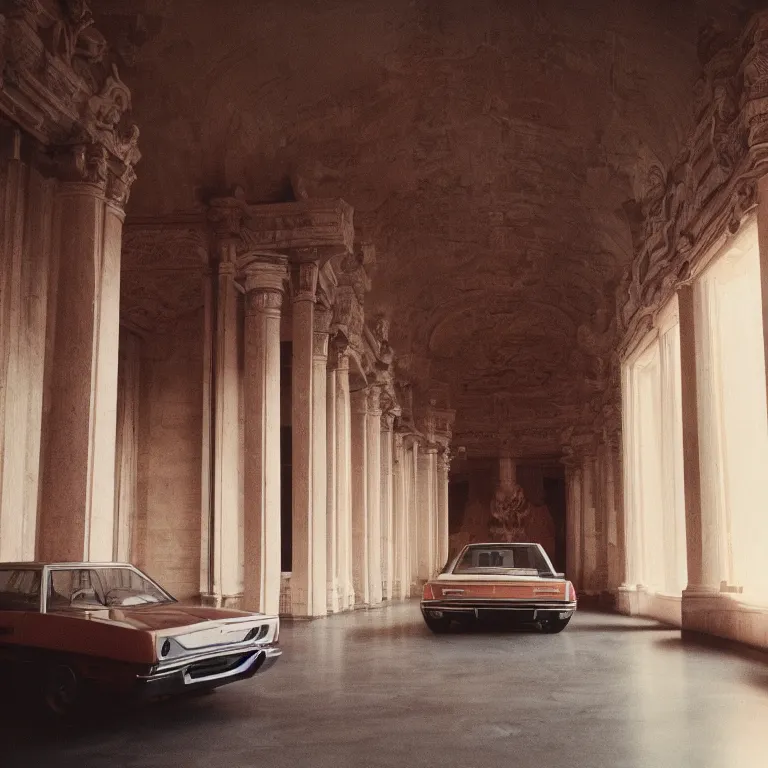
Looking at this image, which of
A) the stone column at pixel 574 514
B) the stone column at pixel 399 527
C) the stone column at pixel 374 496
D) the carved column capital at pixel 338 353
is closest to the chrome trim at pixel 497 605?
the carved column capital at pixel 338 353

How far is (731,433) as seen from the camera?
14820 mm

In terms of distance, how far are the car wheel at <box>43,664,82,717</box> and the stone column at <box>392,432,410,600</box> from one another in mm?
25574

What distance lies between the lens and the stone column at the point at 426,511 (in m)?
37.2

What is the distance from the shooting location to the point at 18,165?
9.79 meters

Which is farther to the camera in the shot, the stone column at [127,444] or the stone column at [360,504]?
the stone column at [360,504]

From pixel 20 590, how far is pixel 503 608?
786 centimetres

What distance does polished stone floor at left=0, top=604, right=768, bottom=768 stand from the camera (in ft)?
17.6

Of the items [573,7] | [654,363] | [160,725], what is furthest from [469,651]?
[654,363]

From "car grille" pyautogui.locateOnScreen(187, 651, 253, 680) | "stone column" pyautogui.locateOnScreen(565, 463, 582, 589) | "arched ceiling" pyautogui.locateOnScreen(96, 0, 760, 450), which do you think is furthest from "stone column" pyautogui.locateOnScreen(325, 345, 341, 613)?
"stone column" pyautogui.locateOnScreen(565, 463, 582, 589)

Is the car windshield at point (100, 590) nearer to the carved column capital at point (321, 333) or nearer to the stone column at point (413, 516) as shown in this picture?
the carved column capital at point (321, 333)

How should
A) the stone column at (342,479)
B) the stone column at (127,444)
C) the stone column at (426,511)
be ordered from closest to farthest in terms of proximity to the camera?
the stone column at (127,444), the stone column at (342,479), the stone column at (426,511)

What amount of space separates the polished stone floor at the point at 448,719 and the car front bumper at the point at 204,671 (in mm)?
234

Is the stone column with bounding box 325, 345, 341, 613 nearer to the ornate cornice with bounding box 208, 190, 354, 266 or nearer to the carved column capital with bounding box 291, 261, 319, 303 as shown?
the carved column capital with bounding box 291, 261, 319, 303

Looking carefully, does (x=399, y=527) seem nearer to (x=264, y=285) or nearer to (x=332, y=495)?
(x=332, y=495)
